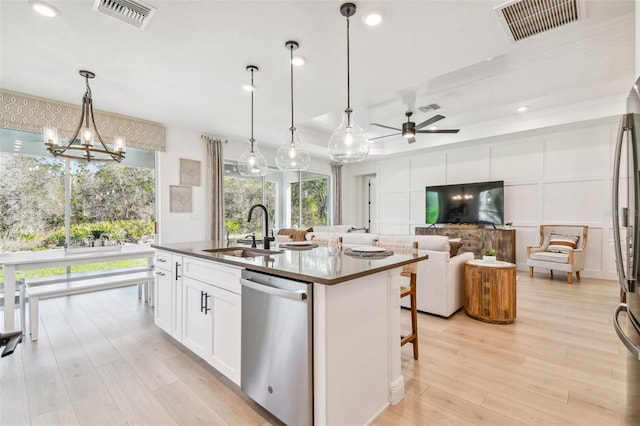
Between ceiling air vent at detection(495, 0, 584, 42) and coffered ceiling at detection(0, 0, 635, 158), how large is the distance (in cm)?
8

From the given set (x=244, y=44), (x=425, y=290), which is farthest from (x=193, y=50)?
(x=425, y=290)

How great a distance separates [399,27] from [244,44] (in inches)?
55.4

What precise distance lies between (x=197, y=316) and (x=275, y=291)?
108 centimetres

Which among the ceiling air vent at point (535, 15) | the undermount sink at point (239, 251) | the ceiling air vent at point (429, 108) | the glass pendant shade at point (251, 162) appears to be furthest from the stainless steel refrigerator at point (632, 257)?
the ceiling air vent at point (429, 108)

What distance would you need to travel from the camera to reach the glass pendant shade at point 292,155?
3.11 m

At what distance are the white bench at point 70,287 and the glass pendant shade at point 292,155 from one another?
8.03 feet

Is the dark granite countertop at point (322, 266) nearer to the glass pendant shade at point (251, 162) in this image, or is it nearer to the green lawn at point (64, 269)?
the glass pendant shade at point (251, 162)

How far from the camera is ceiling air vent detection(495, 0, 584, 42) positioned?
2.16 metres

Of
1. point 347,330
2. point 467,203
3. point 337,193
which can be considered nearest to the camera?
point 347,330

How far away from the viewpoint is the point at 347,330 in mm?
1528

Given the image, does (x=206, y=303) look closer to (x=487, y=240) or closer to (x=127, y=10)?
(x=127, y=10)

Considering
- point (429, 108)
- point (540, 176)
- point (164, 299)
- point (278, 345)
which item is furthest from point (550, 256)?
point (164, 299)

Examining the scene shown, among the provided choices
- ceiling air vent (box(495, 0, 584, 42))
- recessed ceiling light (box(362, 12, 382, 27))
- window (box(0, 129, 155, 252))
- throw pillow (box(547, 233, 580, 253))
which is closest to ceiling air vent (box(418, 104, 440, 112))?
ceiling air vent (box(495, 0, 584, 42))

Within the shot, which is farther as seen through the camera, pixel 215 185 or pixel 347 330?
pixel 215 185
